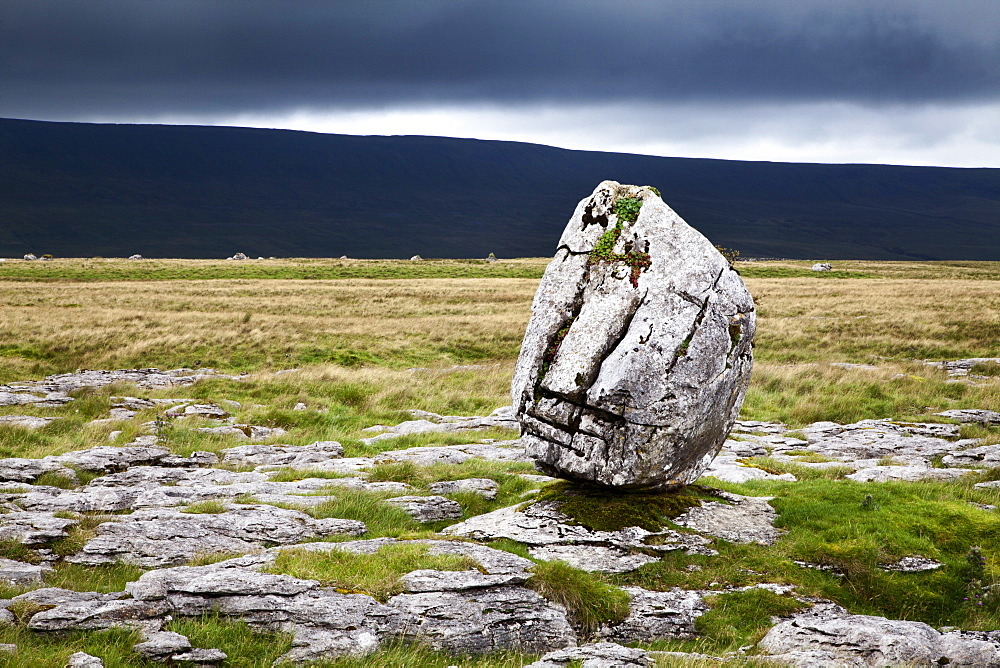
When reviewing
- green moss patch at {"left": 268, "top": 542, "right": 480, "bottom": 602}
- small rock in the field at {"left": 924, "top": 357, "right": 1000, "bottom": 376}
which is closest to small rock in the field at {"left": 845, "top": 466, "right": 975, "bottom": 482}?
green moss patch at {"left": 268, "top": 542, "right": 480, "bottom": 602}

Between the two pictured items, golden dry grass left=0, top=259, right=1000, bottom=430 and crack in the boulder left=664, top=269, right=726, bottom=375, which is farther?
golden dry grass left=0, top=259, right=1000, bottom=430

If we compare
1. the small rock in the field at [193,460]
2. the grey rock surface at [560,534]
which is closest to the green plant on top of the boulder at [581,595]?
the grey rock surface at [560,534]

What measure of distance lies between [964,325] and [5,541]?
162ft

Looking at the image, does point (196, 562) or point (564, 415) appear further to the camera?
point (564, 415)

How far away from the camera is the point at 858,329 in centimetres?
4569

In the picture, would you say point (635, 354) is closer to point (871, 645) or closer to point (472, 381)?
point (871, 645)

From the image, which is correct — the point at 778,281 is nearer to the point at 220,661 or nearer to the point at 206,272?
the point at 206,272

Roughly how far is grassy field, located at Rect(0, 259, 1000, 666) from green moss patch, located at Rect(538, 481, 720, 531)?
4.02ft

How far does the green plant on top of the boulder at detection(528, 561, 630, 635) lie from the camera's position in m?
10.8

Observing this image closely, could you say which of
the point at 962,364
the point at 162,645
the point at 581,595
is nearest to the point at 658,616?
the point at 581,595

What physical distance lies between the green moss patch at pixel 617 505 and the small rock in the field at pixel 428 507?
190 centimetres

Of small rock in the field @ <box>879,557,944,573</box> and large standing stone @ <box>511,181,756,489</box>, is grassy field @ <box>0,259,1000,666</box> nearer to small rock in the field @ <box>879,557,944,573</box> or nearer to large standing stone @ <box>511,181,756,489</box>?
small rock in the field @ <box>879,557,944,573</box>

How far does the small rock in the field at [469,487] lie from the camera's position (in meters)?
16.2

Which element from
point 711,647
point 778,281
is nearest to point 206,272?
point 778,281
